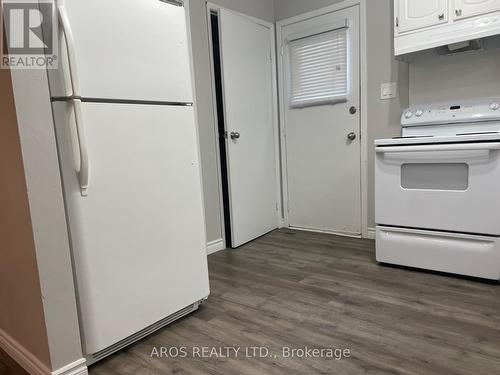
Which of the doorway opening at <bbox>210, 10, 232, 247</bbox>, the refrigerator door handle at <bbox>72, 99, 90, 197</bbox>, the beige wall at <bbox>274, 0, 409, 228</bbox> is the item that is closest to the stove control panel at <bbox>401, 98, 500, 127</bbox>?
the beige wall at <bbox>274, 0, 409, 228</bbox>

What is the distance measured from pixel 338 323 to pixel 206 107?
1.88 metres

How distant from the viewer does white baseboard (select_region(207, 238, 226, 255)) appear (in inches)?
114

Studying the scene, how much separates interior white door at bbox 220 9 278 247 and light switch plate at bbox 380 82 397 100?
1.03 meters

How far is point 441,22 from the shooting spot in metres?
2.19

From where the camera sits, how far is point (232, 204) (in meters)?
2.97

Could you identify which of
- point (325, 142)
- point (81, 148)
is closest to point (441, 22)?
point (325, 142)

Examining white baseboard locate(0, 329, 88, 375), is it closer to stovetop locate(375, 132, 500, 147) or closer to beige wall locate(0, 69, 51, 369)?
beige wall locate(0, 69, 51, 369)

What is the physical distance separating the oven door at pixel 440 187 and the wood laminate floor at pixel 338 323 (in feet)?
1.17

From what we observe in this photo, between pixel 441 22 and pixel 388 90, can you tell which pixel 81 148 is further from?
pixel 388 90

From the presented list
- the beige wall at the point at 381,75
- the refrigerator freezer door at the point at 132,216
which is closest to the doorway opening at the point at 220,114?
the beige wall at the point at 381,75

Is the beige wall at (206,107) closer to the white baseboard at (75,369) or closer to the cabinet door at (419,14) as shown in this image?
the cabinet door at (419,14)

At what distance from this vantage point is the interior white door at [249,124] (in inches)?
115

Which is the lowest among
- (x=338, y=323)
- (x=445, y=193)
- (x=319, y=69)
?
(x=338, y=323)

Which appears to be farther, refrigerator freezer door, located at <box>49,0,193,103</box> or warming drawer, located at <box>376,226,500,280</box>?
warming drawer, located at <box>376,226,500,280</box>
